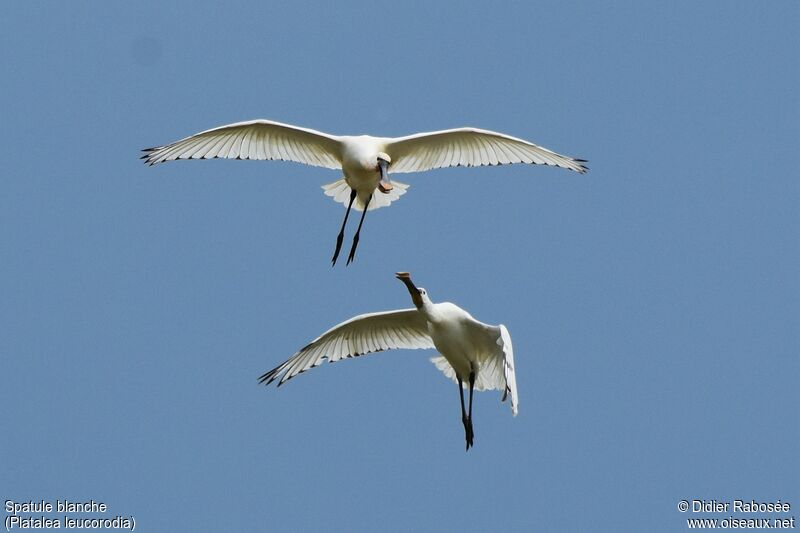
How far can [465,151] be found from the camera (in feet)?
59.1

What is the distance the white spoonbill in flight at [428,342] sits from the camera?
655 inches

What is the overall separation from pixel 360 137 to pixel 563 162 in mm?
1948

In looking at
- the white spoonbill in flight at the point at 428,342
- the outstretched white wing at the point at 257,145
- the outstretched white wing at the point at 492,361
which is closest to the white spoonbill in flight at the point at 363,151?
the outstretched white wing at the point at 257,145

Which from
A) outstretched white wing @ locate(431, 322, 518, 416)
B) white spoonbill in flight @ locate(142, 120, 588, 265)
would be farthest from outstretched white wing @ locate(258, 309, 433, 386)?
white spoonbill in flight @ locate(142, 120, 588, 265)

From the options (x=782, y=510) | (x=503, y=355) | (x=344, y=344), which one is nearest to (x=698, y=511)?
(x=782, y=510)

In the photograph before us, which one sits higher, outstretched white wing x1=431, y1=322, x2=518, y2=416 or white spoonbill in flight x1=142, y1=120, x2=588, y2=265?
white spoonbill in flight x1=142, y1=120, x2=588, y2=265

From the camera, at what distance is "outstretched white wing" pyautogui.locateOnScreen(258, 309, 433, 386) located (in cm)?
1761

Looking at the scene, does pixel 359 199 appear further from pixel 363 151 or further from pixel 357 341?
pixel 357 341

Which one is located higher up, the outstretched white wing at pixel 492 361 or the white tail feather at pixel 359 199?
the white tail feather at pixel 359 199

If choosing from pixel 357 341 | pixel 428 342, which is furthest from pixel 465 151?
pixel 357 341

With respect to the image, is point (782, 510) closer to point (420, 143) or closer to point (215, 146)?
point (420, 143)

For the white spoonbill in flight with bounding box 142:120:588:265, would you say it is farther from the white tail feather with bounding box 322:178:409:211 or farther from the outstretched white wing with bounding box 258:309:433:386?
the outstretched white wing with bounding box 258:309:433:386

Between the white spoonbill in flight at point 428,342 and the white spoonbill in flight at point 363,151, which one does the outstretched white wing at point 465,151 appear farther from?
the white spoonbill in flight at point 428,342

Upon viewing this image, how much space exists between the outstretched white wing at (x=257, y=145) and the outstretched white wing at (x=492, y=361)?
230cm
